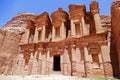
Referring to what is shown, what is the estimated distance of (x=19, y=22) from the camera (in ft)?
124

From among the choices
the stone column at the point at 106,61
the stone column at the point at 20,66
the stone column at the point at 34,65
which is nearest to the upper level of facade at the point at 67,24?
the stone column at the point at 106,61

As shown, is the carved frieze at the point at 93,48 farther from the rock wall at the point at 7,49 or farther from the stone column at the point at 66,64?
the rock wall at the point at 7,49

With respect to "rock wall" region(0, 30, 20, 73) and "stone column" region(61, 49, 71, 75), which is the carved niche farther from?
"rock wall" region(0, 30, 20, 73)

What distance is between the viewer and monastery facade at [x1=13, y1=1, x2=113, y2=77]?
17000 millimetres

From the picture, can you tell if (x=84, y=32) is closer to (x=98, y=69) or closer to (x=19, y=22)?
(x=98, y=69)

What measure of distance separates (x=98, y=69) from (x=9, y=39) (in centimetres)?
1638

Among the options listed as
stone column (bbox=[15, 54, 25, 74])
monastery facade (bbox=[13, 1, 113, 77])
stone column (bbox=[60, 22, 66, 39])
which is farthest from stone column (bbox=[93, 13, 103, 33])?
stone column (bbox=[15, 54, 25, 74])

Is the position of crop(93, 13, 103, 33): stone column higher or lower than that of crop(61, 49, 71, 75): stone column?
higher

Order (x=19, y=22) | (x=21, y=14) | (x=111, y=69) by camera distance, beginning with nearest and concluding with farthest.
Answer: (x=111, y=69), (x=19, y=22), (x=21, y=14)

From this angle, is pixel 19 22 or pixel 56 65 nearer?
pixel 56 65

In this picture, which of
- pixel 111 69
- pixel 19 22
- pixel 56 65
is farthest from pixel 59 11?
pixel 19 22

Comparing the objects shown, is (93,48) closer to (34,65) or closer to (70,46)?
(70,46)

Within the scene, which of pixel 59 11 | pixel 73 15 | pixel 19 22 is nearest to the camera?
pixel 73 15

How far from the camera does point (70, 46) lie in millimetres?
19016
